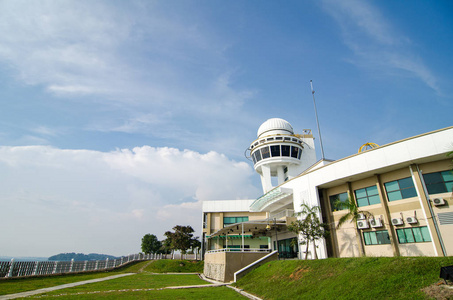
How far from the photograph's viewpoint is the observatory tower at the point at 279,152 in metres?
48.2

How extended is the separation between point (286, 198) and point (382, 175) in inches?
529

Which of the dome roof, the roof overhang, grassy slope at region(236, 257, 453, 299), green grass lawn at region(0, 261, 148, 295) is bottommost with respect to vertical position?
green grass lawn at region(0, 261, 148, 295)

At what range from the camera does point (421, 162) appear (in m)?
21.4

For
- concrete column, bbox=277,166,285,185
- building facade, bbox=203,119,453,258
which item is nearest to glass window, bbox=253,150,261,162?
concrete column, bbox=277,166,285,185

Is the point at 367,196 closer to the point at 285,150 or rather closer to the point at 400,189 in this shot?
the point at 400,189

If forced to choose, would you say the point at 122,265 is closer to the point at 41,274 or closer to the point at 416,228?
the point at 41,274

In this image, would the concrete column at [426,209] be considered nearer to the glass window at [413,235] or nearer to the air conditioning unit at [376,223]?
the glass window at [413,235]

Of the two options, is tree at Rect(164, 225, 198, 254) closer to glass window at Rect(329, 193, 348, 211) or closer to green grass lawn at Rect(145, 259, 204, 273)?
green grass lawn at Rect(145, 259, 204, 273)

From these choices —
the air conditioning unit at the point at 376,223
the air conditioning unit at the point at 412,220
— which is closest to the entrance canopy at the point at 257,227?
the air conditioning unit at the point at 376,223

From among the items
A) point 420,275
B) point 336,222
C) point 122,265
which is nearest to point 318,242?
point 336,222

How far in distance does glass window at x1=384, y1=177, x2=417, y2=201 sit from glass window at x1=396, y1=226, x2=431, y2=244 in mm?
2658

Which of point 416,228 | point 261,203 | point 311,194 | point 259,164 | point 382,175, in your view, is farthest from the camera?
point 259,164

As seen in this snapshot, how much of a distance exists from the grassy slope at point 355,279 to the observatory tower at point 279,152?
3013 cm

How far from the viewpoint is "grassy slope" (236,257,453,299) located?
35.5ft
